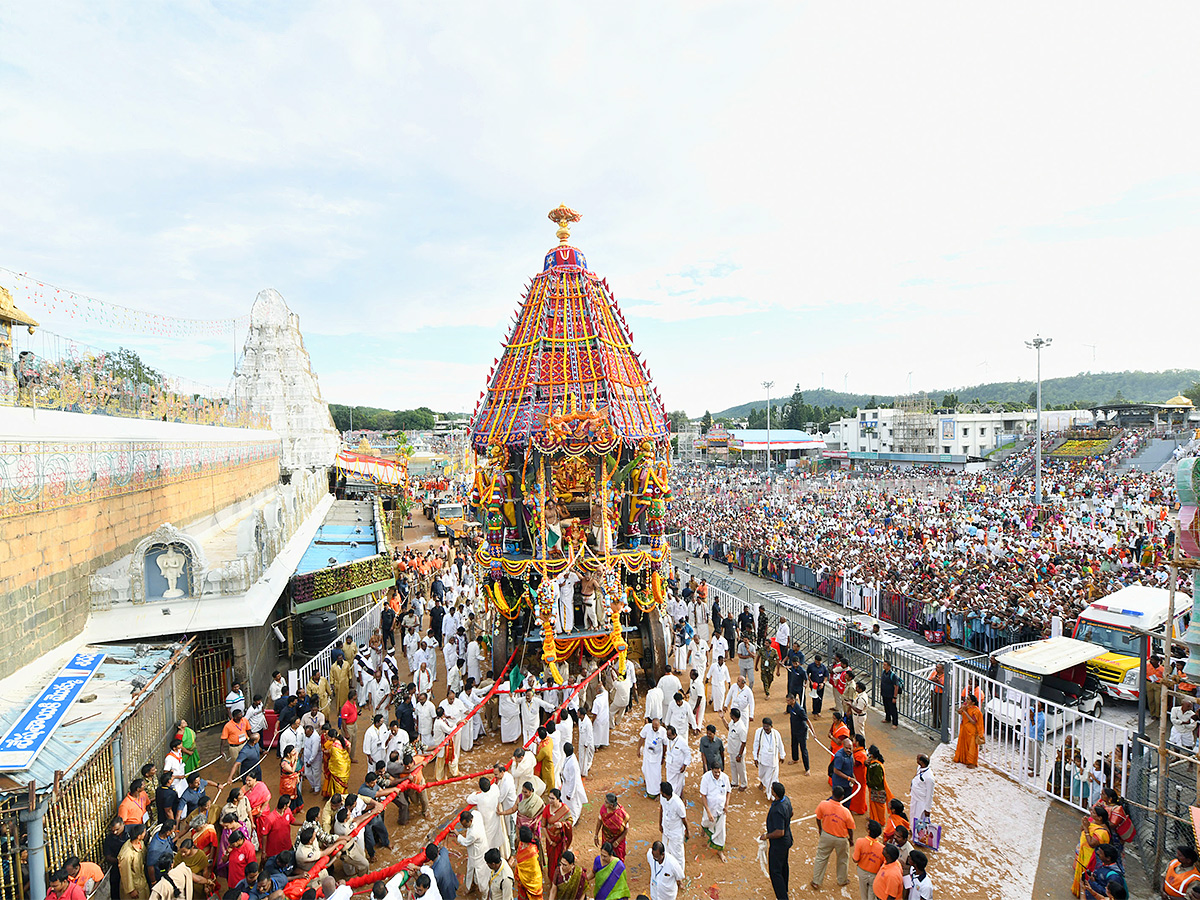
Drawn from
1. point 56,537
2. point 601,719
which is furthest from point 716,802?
point 56,537

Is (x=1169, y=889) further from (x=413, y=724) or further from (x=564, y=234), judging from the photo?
(x=564, y=234)

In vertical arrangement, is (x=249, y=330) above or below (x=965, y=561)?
above

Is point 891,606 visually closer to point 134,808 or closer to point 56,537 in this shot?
point 134,808

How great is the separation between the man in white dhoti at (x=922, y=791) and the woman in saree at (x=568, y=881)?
4.10 meters

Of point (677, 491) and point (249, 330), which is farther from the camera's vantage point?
point (677, 491)

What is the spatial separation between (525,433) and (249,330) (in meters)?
34.0

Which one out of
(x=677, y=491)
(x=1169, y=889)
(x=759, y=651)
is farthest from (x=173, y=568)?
(x=677, y=491)

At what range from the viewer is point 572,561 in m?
11.2

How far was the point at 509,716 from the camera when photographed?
10.0 metres

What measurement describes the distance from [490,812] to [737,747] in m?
3.41

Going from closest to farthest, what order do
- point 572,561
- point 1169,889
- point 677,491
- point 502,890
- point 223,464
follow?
point 1169,889 < point 502,890 < point 572,561 < point 223,464 < point 677,491

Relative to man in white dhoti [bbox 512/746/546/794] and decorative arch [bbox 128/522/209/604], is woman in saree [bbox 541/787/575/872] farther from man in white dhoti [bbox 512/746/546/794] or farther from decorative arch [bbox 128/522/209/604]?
decorative arch [bbox 128/522/209/604]

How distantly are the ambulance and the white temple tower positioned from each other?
35.7 m

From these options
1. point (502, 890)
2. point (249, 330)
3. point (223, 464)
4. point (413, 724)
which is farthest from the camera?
point (249, 330)
